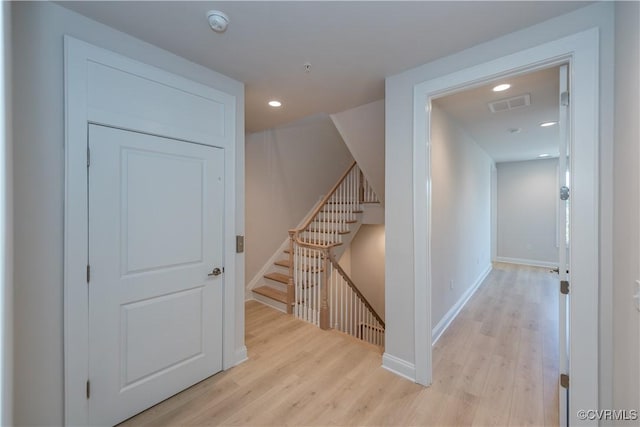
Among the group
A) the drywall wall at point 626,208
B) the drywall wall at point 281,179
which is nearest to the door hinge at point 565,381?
the drywall wall at point 626,208

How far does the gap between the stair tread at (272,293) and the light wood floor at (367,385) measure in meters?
0.51

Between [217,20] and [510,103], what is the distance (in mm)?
2847

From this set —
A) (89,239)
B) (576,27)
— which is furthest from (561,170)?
(89,239)

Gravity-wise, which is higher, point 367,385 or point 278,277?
point 278,277

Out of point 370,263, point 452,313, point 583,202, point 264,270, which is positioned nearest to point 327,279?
point 264,270

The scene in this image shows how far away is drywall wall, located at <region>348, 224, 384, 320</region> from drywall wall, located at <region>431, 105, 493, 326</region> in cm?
195

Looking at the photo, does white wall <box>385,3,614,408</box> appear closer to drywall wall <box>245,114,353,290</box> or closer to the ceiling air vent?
the ceiling air vent

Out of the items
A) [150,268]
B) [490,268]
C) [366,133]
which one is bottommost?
[490,268]

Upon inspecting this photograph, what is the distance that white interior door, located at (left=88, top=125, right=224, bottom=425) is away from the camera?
1627 mm

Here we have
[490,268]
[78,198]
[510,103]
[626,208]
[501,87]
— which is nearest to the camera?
[626,208]

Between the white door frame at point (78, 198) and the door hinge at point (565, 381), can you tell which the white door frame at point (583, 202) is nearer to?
the door hinge at point (565, 381)

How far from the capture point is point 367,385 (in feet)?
6.78

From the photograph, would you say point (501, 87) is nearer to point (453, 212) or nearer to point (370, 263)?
point (453, 212)

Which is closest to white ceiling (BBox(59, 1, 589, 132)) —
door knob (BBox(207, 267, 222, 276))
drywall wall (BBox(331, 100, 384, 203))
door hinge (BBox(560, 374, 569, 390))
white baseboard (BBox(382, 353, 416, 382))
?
drywall wall (BBox(331, 100, 384, 203))
